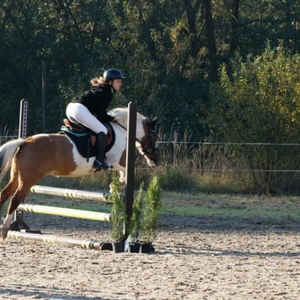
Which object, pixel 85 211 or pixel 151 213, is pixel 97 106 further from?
pixel 151 213

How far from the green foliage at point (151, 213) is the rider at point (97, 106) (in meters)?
1.10

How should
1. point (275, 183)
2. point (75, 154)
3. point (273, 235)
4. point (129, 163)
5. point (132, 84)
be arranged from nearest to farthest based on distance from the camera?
point (129, 163) < point (75, 154) < point (273, 235) < point (275, 183) < point (132, 84)

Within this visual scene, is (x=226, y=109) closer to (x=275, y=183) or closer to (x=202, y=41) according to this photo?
(x=275, y=183)

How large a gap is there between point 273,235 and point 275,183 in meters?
7.57

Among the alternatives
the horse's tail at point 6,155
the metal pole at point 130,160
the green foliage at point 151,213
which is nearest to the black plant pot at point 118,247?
the metal pole at point 130,160

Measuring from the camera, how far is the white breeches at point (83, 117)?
33.0ft

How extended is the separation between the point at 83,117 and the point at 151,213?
4.80 ft

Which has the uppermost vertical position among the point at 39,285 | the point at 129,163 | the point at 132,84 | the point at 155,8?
the point at 155,8

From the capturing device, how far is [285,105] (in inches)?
736

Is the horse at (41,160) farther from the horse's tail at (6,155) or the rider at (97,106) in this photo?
the rider at (97,106)

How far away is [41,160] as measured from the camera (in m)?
9.82

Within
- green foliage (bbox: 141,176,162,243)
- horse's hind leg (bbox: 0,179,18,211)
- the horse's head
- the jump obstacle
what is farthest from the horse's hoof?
the horse's head

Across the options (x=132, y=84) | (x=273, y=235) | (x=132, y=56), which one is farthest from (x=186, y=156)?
(x=273, y=235)

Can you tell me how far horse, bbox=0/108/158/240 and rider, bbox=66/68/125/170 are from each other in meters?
0.20
